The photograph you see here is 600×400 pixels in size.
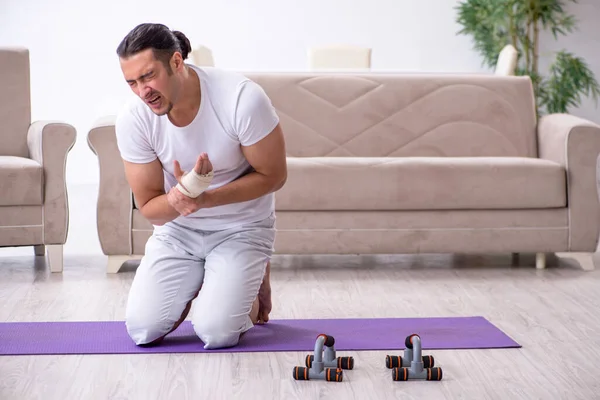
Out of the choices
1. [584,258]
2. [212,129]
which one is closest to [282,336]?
[212,129]

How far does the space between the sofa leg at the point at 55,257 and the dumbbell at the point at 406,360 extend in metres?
1.78

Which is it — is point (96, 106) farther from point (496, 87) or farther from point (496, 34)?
point (496, 87)

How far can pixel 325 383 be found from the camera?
2.10 meters

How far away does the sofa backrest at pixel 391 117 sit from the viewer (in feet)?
13.0

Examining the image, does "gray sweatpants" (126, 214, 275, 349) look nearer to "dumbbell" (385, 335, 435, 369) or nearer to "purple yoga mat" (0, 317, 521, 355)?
"purple yoga mat" (0, 317, 521, 355)

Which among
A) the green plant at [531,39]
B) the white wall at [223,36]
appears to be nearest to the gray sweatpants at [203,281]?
the white wall at [223,36]

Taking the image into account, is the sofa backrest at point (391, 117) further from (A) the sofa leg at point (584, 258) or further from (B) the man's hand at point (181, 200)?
(B) the man's hand at point (181, 200)

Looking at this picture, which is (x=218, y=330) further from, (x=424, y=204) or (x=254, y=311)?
(x=424, y=204)

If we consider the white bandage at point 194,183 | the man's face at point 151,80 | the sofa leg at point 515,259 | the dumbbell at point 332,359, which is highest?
the man's face at point 151,80

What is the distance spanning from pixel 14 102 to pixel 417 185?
183 centimetres

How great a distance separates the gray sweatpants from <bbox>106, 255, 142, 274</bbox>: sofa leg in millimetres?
965

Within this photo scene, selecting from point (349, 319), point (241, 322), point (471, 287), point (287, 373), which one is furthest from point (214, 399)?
point (471, 287)

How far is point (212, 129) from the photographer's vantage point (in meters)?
2.32

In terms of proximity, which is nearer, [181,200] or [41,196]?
[181,200]
